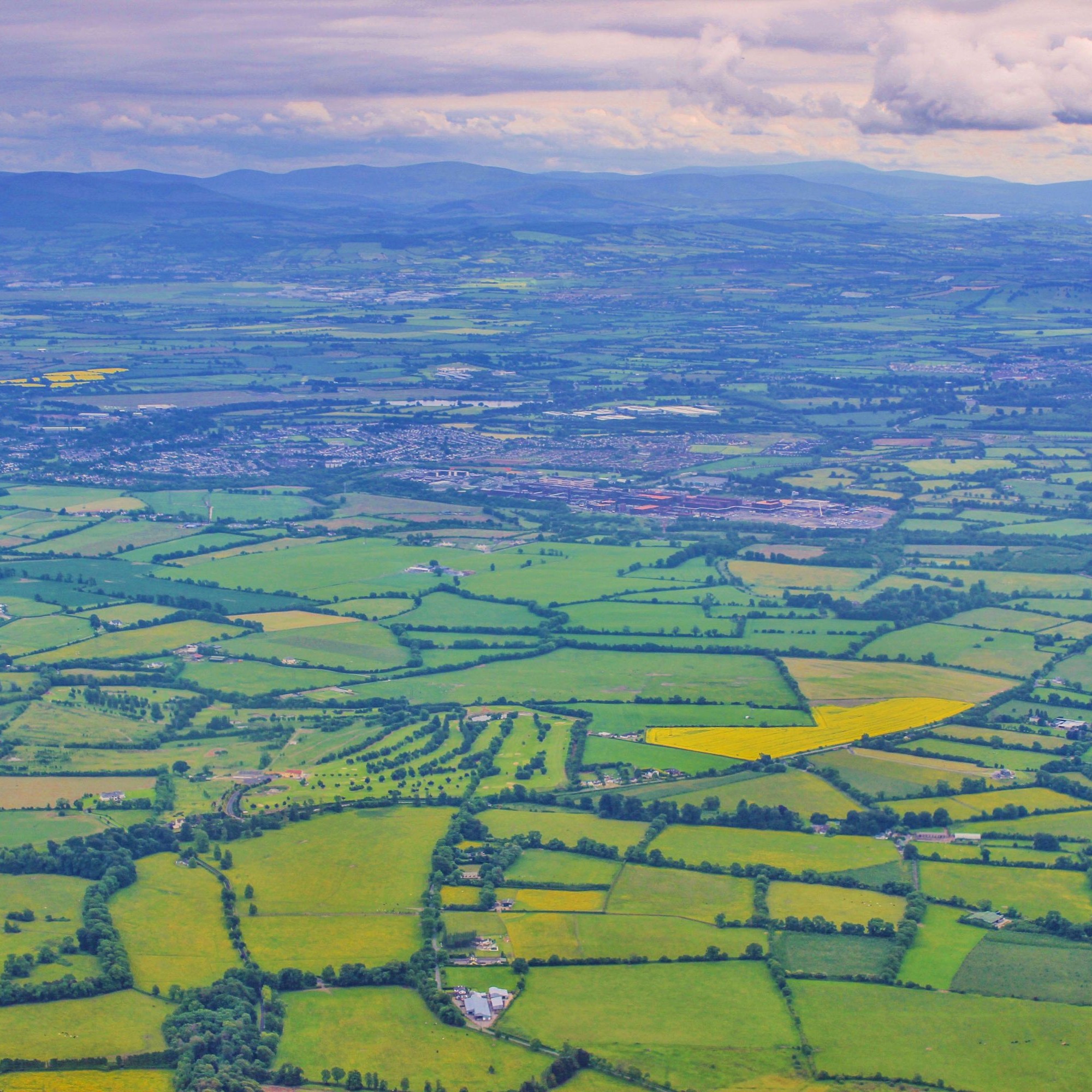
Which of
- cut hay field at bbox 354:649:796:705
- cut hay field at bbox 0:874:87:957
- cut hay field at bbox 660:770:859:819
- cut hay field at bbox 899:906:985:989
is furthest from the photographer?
cut hay field at bbox 354:649:796:705

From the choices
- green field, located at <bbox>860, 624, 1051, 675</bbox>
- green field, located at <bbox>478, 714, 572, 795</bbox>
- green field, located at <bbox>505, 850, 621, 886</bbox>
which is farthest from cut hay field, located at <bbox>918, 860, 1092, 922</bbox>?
green field, located at <bbox>860, 624, 1051, 675</bbox>

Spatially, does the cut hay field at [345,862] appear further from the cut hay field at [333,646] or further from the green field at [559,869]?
the cut hay field at [333,646]

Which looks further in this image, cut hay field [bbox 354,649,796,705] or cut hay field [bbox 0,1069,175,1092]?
cut hay field [bbox 354,649,796,705]

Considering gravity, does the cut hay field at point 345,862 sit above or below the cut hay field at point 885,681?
above

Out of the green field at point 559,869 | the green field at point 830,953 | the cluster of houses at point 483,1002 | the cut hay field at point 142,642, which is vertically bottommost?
the cut hay field at point 142,642

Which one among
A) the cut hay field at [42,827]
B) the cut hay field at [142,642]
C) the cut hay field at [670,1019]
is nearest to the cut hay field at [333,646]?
the cut hay field at [142,642]

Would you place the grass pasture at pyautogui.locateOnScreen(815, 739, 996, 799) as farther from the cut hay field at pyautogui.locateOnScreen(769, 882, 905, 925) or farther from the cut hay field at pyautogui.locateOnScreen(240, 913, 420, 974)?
the cut hay field at pyautogui.locateOnScreen(240, 913, 420, 974)

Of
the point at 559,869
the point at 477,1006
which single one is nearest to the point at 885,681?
the point at 559,869
